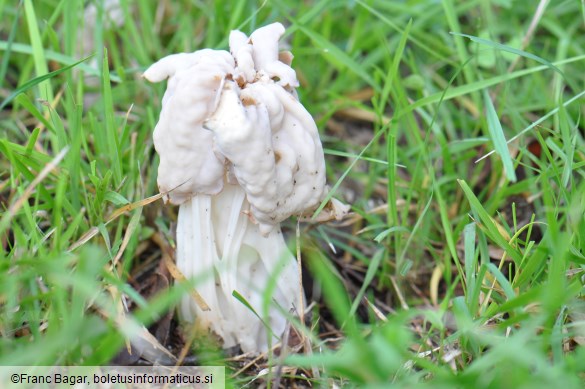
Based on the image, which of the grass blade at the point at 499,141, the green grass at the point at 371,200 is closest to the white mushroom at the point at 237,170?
the green grass at the point at 371,200

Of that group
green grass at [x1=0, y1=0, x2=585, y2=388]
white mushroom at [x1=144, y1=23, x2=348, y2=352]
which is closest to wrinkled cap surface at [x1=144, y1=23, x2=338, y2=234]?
white mushroom at [x1=144, y1=23, x2=348, y2=352]

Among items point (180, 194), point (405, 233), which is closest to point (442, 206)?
point (405, 233)

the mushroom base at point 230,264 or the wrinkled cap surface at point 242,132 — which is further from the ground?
the wrinkled cap surface at point 242,132

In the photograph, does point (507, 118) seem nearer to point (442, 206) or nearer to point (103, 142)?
point (442, 206)

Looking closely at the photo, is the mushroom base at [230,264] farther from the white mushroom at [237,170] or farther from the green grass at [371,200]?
the green grass at [371,200]

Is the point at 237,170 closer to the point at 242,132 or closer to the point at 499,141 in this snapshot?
the point at 242,132

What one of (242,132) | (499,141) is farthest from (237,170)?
(499,141)
